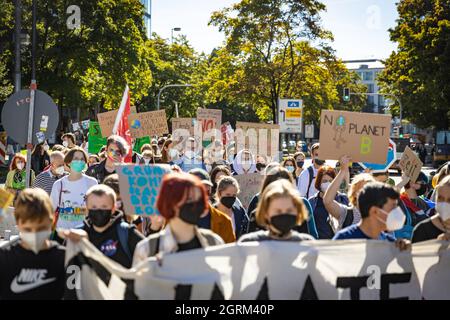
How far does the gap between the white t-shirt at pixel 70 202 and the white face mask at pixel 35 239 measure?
8.71 feet

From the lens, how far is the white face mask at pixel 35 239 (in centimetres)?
409

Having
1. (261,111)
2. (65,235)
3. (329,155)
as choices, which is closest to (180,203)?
(65,235)

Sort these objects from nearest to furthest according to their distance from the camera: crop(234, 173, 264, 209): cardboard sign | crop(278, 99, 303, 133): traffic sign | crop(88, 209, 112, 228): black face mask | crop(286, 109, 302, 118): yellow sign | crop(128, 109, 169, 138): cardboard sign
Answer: crop(88, 209, 112, 228): black face mask, crop(234, 173, 264, 209): cardboard sign, crop(128, 109, 169, 138): cardboard sign, crop(278, 99, 303, 133): traffic sign, crop(286, 109, 302, 118): yellow sign

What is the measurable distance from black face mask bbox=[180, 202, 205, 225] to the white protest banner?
0.65 ft

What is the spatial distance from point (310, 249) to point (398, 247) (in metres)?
0.65

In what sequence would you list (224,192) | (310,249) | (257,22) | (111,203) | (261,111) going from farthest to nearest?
(261,111), (257,22), (224,192), (111,203), (310,249)

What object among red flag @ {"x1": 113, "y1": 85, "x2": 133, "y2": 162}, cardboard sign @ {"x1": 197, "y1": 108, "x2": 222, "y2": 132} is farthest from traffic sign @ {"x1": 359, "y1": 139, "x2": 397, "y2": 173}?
cardboard sign @ {"x1": 197, "y1": 108, "x2": 222, "y2": 132}

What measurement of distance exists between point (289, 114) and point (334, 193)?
13.6 meters

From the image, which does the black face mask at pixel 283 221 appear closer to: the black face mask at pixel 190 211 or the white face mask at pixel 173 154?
the black face mask at pixel 190 211

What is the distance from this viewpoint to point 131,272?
4.15 meters

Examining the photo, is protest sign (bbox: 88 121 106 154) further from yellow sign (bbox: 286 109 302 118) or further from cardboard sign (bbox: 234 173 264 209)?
cardboard sign (bbox: 234 173 264 209)

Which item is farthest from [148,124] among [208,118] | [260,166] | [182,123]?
[260,166]

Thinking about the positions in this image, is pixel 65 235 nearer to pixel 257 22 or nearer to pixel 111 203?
pixel 111 203

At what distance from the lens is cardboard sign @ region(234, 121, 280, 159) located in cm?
1410
